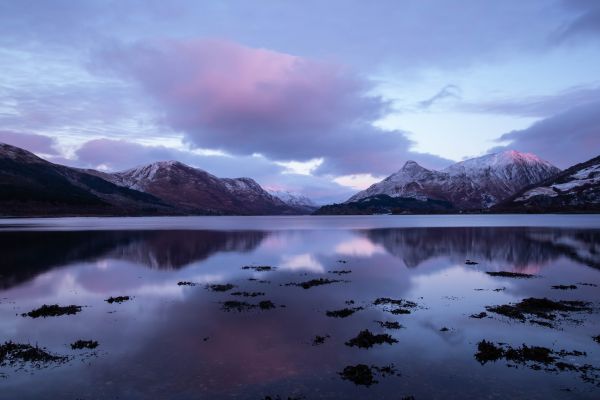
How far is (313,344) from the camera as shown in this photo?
23.0 meters

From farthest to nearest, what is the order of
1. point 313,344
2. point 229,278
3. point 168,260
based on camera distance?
point 168,260 → point 229,278 → point 313,344

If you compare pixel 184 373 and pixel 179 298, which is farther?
pixel 179 298

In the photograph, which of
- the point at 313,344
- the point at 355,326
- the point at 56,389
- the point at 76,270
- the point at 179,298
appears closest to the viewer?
the point at 56,389

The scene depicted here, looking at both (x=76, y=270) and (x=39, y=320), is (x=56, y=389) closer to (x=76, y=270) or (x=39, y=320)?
(x=39, y=320)

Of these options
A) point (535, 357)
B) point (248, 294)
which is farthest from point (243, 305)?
point (535, 357)

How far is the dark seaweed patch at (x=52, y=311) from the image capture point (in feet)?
97.6

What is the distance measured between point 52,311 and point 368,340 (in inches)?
890

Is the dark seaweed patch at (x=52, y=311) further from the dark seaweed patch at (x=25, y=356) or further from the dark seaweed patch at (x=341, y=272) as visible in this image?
the dark seaweed patch at (x=341, y=272)

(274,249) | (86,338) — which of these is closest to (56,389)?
(86,338)

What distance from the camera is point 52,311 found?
100 feet

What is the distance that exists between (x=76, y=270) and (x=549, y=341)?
48.3m

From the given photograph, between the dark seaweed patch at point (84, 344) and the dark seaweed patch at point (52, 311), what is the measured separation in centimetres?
816

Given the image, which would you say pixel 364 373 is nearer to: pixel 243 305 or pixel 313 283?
pixel 243 305

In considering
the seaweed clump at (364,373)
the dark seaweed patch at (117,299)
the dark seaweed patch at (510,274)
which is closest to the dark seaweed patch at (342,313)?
the seaweed clump at (364,373)
